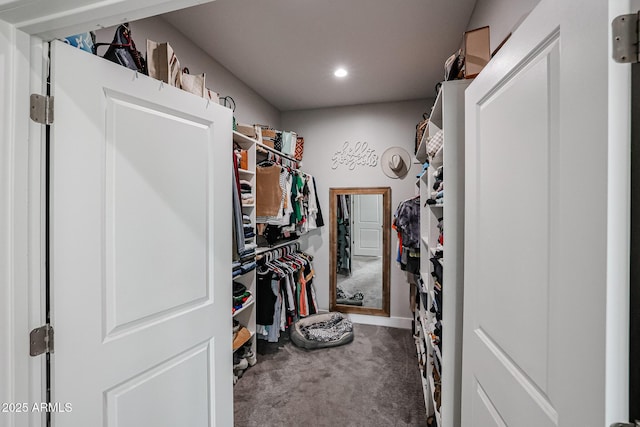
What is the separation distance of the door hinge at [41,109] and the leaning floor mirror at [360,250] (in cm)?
311

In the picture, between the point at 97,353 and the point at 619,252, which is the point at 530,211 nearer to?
the point at 619,252

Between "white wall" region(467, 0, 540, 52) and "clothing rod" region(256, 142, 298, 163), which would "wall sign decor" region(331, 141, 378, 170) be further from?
"white wall" region(467, 0, 540, 52)

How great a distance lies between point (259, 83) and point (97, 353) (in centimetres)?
279

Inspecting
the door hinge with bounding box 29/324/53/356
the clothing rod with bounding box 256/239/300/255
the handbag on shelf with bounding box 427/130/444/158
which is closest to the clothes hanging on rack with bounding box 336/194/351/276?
the clothing rod with bounding box 256/239/300/255

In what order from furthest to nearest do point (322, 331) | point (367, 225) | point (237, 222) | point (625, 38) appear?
point (367, 225), point (322, 331), point (237, 222), point (625, 38)

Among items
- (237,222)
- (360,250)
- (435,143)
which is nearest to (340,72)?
(435,143)

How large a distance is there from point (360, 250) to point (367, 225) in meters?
0.34

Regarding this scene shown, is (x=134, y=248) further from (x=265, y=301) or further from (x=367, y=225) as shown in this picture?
(x=367, y=225)

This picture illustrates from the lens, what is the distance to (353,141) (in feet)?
12.1

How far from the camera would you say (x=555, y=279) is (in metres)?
0.65

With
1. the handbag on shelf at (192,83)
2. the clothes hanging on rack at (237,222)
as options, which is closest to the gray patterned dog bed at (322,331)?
the clothes hanging on rack at (237,222)

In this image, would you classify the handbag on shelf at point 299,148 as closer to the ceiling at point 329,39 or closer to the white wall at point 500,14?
the ceiling at point 329,39

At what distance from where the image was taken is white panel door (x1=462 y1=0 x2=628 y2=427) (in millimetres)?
510

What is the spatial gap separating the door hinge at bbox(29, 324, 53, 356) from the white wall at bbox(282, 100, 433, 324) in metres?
3.09
